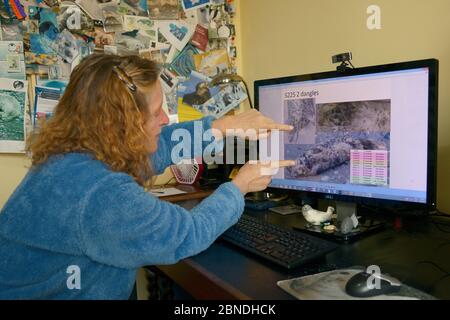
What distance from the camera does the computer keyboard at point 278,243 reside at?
2.47 ft

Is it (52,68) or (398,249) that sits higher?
(52,68)

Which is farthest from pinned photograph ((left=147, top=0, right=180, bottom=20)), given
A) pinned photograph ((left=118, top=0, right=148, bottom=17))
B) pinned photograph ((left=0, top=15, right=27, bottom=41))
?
pinned photograph ((left=0, top=15, right=27, bottom=41))

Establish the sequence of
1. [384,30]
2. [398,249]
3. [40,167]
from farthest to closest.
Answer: [384,30]
[398,249]
[40,167]

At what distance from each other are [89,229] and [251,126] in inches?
21.4

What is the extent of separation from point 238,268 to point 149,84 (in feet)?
1.41

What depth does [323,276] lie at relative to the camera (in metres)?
0.69

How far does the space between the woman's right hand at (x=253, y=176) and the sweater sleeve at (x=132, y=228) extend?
0.18m

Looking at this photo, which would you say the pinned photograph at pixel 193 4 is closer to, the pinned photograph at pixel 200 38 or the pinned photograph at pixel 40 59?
the pinned photograph at pixel 200 38

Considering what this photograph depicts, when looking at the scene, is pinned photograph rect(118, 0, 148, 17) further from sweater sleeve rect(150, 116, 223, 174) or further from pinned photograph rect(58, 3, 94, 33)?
sweater sleeve rect(150, 116, 223, 174)

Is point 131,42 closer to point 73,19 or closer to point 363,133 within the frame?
point 73,19

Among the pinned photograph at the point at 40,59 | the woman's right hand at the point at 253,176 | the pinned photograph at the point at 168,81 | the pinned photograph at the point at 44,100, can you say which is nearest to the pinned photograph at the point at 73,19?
the pinned photograph at the point at 40,59
